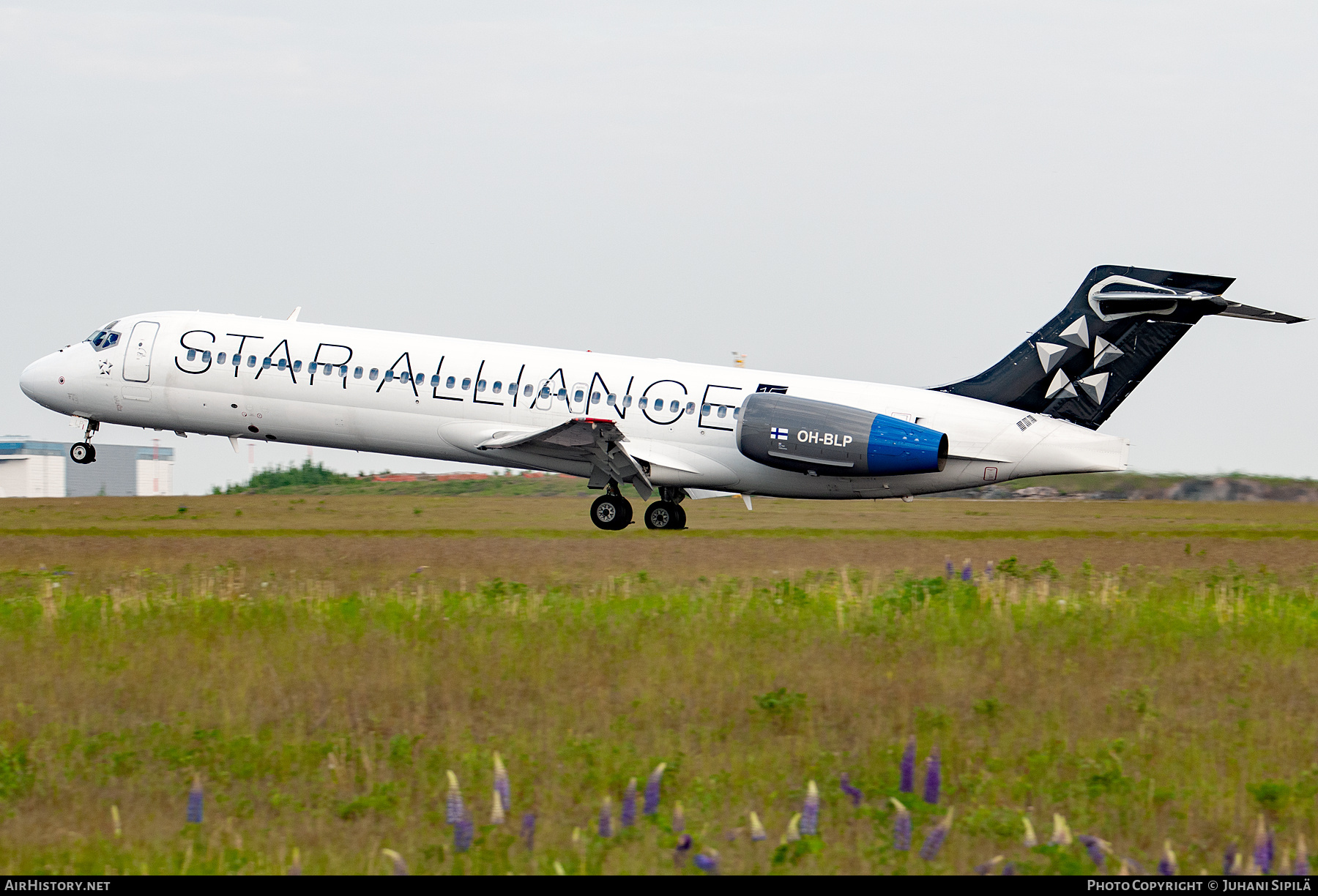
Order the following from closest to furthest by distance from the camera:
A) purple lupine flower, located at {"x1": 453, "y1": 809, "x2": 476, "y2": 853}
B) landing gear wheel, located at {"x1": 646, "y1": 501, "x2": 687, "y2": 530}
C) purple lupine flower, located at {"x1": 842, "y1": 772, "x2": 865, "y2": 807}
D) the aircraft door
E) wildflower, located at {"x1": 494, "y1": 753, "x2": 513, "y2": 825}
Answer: purple lupine flower, located at {"x1": 453, "y1": 809, "x2": 476, "y2": 853} → wildflower, located at {"x1": 494, "y1": 753, "x2": 513, "y2": 825} → purple lupine flower, located at {"x1": 842, "y1": 772, "x2": 865, "y2": 807} → landing gear wheel, located at {"x1": 646, "y1": 501, "x2": 687, "y2": 530} → the aircraft door

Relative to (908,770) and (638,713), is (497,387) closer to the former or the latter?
(638,713)

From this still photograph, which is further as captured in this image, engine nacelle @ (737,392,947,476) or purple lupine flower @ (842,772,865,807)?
engine nacelle @ (737,392,947,476)

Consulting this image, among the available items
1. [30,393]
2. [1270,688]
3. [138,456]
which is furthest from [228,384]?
[138,456]

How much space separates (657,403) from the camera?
24188mm

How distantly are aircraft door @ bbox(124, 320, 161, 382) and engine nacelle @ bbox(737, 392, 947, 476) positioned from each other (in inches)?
466

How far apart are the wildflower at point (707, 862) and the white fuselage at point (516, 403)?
58.9 feet

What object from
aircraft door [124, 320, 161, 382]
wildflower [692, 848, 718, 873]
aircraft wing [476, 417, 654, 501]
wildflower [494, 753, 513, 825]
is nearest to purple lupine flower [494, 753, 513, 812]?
wildflower [494, 753, 513, 825]

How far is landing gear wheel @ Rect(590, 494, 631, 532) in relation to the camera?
2469cm

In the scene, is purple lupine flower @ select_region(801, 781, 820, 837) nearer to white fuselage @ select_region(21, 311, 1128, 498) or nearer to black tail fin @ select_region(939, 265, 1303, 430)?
white fuselage @ select_region(21, 311, 1128, 498)

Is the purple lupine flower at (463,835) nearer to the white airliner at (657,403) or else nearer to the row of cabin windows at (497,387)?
the white airliner at (657,403)

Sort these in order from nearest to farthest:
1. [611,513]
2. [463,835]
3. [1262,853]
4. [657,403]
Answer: [1262,853]
[463,835]
[657,403]
[611,513]

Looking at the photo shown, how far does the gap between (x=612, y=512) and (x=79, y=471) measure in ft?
137

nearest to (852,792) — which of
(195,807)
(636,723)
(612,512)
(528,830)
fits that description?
(528,830)

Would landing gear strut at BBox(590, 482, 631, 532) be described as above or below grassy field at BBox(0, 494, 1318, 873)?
above
